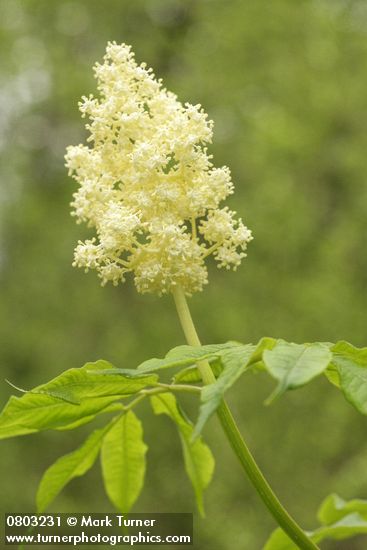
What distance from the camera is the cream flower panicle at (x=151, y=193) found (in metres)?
2.38

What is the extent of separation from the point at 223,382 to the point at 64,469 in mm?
1011

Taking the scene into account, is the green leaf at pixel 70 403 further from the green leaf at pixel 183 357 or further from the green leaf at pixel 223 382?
the green leaf at pixel 223 382

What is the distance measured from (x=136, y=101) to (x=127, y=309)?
595 inches

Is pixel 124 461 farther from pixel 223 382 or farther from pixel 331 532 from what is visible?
pixel 223 382

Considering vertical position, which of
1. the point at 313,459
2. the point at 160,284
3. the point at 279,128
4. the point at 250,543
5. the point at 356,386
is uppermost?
the point at 279,128

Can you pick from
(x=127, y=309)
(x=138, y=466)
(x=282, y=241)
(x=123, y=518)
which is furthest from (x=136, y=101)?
(x=127, y=309)

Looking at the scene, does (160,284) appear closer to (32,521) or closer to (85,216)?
(85,216)

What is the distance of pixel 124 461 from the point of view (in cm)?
265

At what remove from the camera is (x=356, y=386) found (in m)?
1.84

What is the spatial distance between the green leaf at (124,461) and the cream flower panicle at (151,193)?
484mm

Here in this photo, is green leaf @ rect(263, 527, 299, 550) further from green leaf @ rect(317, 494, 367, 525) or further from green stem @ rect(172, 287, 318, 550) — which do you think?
green stem @ rect(172, 287, 318, 550)

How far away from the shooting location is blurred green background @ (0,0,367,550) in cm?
1591

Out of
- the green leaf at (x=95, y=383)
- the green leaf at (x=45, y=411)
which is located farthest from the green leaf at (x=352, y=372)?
the green leaf at (x=45, y=411)

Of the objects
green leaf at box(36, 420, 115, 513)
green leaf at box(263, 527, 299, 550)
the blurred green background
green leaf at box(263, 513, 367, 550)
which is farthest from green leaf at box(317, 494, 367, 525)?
the blurred green background
